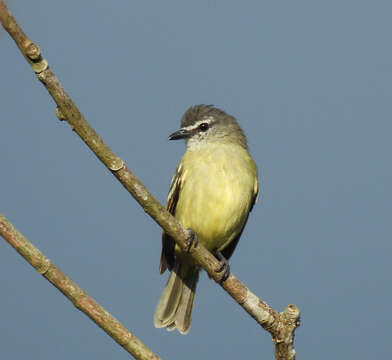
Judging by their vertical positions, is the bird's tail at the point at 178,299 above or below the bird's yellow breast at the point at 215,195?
below

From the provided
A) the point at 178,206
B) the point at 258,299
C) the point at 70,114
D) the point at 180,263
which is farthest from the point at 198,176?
the point at 70,114

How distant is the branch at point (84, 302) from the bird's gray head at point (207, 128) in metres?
3.06

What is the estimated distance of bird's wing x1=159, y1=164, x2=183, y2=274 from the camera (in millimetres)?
6141

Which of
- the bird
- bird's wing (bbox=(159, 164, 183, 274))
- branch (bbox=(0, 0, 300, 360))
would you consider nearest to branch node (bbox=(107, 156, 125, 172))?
branch (bbox=(0, 0, 300, 360))

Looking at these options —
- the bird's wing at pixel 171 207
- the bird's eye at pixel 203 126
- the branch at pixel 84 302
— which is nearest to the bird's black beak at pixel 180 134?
the bird's eye at pixel 203 126

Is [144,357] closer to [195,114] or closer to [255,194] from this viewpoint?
[255,194]

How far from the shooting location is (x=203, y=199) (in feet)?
→ 19.2

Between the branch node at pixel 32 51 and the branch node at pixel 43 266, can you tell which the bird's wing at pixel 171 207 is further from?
the branch node at pixel 32 51

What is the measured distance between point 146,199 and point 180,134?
249cm

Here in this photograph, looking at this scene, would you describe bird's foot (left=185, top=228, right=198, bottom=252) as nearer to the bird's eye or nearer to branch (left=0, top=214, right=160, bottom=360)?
branch (left=0, top=214, right=160, bottom=360)

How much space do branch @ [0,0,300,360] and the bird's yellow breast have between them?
94 centimetres

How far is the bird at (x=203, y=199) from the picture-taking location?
588 cm

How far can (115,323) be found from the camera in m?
3.67

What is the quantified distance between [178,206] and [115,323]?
8.24 ft
